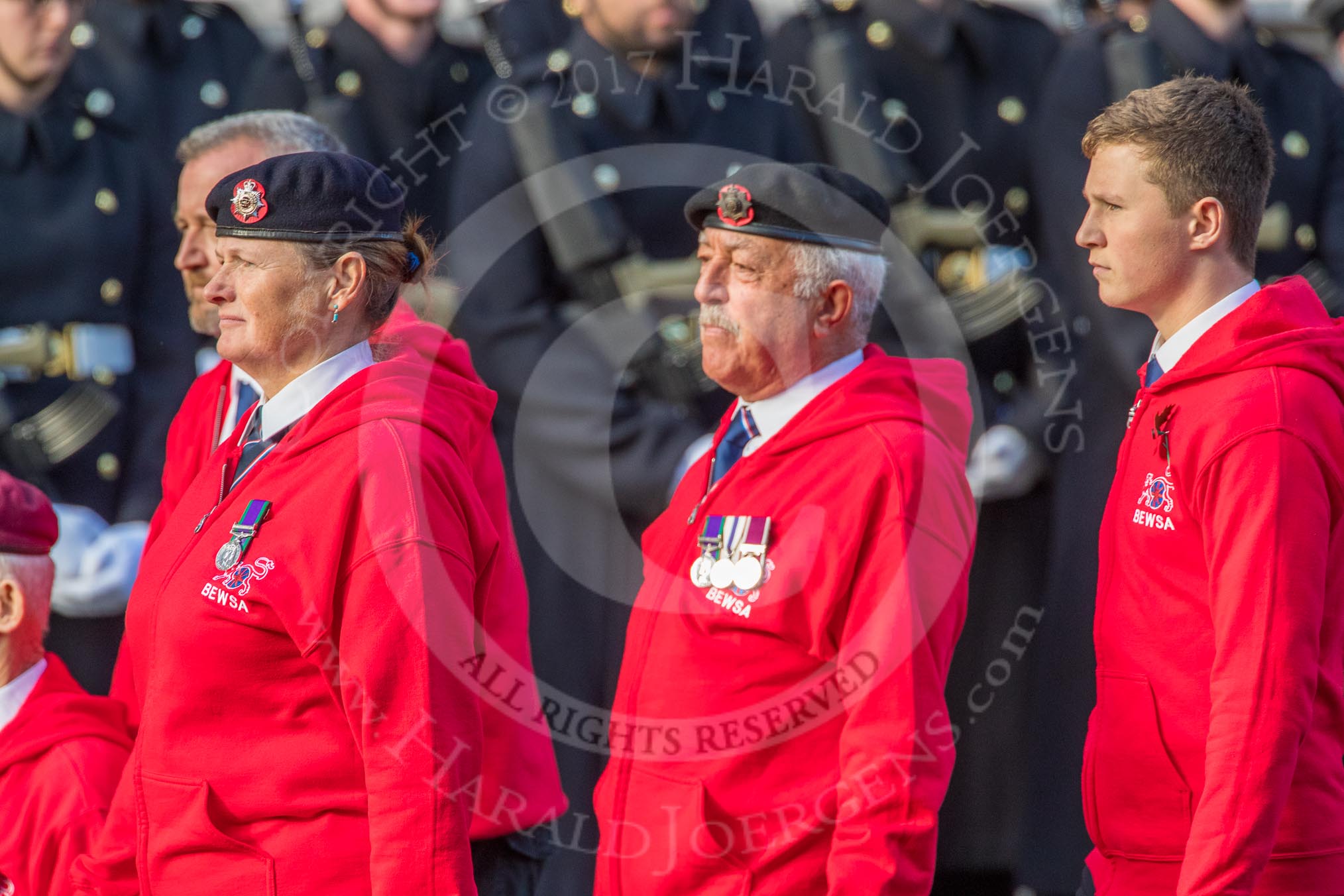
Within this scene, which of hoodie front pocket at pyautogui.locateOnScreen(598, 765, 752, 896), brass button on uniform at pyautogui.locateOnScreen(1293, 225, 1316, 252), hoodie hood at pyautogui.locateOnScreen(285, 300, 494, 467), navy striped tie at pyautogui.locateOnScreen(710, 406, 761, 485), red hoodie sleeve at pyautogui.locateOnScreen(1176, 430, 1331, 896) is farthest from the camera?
brass button on uniform at pyautogui.locateOnScreen(1293, 225, 1316, 252)

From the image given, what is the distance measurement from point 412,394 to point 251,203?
1.34ft

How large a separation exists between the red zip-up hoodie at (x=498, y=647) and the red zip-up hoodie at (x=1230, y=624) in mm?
1035

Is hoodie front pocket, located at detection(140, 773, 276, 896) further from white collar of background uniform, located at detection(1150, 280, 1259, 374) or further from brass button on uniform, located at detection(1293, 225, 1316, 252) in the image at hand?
brass button on uniform, located at detection(1293, 225, 1316, 252)

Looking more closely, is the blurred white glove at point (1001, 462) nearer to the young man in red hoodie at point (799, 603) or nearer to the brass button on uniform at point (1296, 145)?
the brass button on uniform at point (1296, 145)

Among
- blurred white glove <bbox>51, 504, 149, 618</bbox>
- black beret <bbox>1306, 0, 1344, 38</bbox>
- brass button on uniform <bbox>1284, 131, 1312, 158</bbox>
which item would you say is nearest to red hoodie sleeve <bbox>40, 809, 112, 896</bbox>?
blurred white glove <bbox>51, 504, 149, 618</bbox>

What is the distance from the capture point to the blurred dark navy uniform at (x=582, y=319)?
15.8 ft

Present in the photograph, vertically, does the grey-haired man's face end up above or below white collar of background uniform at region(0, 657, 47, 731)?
above

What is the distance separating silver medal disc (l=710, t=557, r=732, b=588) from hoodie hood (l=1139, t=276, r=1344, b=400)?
2.55ft

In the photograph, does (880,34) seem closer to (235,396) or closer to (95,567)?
(235,396)

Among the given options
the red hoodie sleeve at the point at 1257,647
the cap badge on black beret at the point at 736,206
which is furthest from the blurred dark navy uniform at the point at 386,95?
the red hoodie sleeve at the point at 1257,647

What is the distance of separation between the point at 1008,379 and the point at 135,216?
252 cm

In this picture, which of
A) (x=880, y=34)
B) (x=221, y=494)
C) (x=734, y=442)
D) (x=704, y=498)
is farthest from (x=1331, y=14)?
(x=221, y=494)

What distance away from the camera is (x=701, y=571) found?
10.4ft

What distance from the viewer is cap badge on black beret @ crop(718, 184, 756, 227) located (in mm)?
3322
